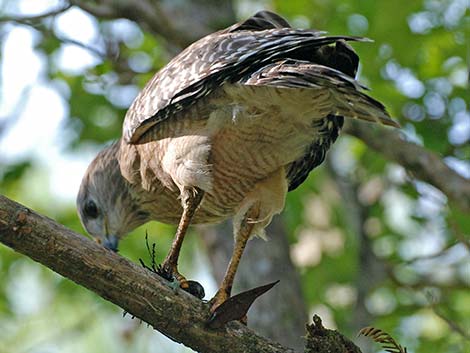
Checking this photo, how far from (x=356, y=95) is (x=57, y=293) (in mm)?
6044

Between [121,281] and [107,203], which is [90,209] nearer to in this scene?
[107,203]

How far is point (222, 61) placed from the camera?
525 centimetres

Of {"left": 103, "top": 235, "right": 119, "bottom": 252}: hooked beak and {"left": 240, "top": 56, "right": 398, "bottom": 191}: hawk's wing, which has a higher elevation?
{"left": 240, "top": 56, "right": 398, "bottom": 191}: hawk's wing

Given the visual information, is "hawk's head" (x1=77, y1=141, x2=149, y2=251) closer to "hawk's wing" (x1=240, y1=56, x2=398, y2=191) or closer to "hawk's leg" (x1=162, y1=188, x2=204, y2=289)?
"hawk's leg" (x1=162, y1=188, x2=204, y2=289)

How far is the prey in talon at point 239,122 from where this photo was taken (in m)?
4.95

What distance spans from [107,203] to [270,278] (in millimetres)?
1490

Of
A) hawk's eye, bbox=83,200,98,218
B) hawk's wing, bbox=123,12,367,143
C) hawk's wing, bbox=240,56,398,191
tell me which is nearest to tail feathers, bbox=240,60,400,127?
hawk's wing, bbox=240,56,398,191

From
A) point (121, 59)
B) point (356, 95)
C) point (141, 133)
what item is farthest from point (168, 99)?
point (121, 59)

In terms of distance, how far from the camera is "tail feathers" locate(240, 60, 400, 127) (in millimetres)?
4672

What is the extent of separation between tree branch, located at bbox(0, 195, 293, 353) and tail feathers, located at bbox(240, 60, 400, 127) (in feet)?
4.04

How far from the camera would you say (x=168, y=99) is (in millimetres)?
5578

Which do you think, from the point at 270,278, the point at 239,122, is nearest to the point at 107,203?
the point at 270,278

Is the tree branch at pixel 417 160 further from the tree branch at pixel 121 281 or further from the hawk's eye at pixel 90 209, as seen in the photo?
the hawk's eye at pixel 90 209

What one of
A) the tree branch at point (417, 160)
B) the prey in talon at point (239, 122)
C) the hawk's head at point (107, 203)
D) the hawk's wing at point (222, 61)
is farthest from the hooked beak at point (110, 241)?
the tree branch at point (417, 160)
